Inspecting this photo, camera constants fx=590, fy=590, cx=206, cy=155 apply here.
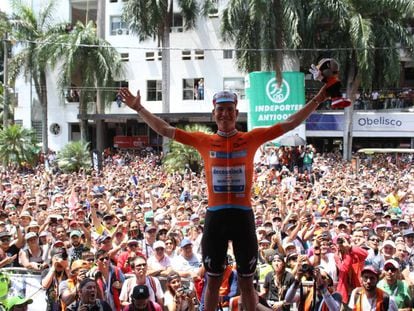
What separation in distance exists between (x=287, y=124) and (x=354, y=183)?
570 inches

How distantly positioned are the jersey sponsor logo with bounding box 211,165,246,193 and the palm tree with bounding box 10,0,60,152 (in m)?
35.3

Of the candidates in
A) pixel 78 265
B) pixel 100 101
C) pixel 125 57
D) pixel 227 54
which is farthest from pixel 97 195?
pixel 125 57

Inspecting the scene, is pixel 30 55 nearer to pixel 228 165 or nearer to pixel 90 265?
pixel 90 265

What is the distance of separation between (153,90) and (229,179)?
3880 cm

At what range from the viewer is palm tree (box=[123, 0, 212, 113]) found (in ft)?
115

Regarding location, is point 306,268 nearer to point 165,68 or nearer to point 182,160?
point 182,160

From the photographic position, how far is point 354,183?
1886 centimetres

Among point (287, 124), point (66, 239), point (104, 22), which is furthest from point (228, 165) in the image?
point (104, 22)

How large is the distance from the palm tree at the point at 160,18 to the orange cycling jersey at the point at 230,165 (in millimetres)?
31582

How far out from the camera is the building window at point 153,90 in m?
42.9

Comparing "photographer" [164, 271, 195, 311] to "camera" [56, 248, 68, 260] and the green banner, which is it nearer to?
"camera" [56, 248, 68, 260]

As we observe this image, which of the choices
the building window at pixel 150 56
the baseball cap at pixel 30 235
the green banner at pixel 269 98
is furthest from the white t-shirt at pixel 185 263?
the building window at pixel 150 56

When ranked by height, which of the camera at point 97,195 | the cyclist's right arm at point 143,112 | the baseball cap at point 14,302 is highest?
the cyclist's right arm at point 143,112

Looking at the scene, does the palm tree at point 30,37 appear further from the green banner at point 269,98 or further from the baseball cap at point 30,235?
the baseball cap at point 30,235
